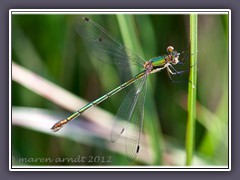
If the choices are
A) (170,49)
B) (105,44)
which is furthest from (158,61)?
(105,44)

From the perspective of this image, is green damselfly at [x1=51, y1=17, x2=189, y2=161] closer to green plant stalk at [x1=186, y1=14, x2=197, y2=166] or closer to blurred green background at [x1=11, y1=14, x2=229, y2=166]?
blurred green background at [x1=11, y1=14, x2=229, y2=166]

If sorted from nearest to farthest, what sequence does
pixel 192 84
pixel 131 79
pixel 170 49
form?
pixel 192 84 → pixel 170 49 → pixel 131 79

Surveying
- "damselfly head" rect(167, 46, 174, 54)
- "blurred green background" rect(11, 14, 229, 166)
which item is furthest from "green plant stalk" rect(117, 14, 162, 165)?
"damselfly head" rect(167, 46, 174, 54)

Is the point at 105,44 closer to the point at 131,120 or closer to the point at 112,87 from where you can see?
the point at 112,87
